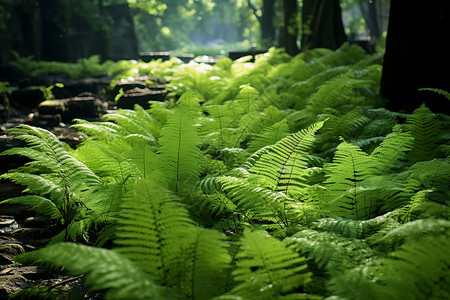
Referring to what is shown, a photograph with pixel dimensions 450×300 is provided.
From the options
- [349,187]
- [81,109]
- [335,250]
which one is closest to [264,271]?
[335,250]

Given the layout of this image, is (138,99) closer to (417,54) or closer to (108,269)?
(417,54)

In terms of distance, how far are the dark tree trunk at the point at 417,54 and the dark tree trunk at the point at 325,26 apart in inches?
248

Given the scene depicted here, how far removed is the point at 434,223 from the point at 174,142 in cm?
188

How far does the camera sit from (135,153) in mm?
2865

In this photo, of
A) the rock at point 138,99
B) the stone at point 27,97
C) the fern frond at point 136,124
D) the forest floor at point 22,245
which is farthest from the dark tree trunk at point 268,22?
the forest floor at point 22,245

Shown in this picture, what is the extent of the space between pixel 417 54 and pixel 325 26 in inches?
269

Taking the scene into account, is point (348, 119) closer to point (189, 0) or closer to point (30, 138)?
point (30, 138)

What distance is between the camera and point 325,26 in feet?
34.9

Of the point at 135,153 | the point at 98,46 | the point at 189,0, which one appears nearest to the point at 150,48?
the point at 189,0

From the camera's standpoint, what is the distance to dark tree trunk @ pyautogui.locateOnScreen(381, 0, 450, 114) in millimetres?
4160

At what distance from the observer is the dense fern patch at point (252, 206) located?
57.4 inches

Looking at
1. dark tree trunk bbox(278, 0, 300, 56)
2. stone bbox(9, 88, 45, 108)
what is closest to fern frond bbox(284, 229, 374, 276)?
stone bbox(9, 88, 45, 108)

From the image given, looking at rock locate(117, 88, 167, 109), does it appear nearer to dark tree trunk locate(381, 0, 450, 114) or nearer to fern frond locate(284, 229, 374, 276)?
dark tree trunk locate(381, 0, 450, 114)

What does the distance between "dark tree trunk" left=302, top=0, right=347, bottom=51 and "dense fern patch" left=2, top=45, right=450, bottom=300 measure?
19.8 ft
